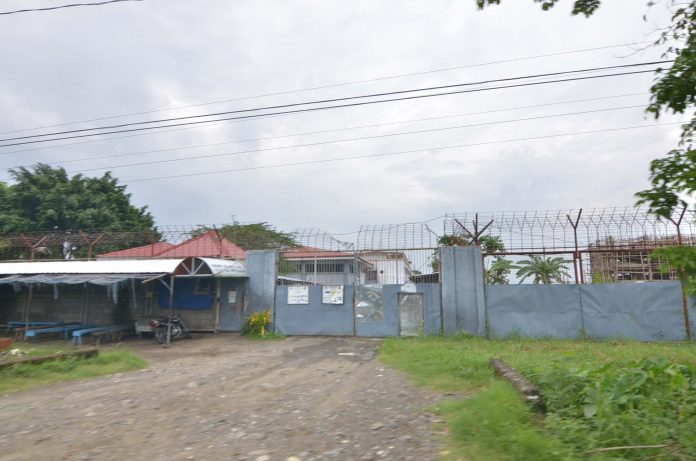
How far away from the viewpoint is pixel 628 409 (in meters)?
3.62

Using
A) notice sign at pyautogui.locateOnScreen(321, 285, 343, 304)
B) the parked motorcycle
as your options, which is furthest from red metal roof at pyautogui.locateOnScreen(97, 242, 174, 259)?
notice sign at pyautogui.locateOnScreen(321, 285, 343, 304)

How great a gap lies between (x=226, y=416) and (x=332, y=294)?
7.84 m

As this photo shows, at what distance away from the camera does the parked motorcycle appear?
40.4 ft

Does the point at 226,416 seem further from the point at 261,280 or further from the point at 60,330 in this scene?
the point at 60,330

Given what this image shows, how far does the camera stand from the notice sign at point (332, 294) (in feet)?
41.2

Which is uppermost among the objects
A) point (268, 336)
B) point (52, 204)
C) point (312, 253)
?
point (52, 204)

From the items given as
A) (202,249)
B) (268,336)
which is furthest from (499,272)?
(202,249)

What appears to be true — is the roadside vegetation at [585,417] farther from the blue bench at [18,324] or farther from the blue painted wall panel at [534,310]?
the blue bench at [18,324]

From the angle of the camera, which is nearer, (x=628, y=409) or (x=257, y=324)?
(x=628, y=409)

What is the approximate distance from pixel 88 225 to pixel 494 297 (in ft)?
71.8

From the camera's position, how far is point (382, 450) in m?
3.77

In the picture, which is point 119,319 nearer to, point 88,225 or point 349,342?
point 349,342

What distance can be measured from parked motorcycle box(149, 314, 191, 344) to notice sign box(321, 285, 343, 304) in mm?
4410

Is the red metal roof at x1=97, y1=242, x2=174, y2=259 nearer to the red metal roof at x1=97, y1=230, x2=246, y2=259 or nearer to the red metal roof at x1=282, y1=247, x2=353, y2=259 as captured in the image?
the red metal roof at x1=97, y1=230, x2=246, y2=259
